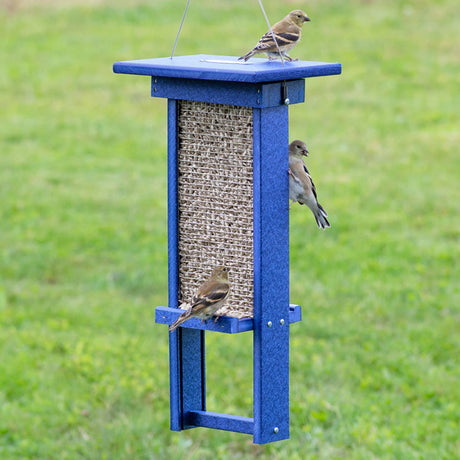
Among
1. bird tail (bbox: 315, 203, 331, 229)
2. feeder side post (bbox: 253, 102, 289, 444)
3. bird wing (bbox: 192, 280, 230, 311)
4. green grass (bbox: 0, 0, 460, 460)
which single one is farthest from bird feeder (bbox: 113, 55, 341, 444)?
green grass (bbox: 0, 0, 460, 460)

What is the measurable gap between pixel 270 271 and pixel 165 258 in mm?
4875

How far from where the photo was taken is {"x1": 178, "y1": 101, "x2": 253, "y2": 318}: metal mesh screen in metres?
3.73

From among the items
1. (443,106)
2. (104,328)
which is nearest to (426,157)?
(443,106)

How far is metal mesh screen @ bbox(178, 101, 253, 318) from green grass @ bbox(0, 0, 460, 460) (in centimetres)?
190

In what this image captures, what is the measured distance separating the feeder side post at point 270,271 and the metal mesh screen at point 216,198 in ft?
0.32

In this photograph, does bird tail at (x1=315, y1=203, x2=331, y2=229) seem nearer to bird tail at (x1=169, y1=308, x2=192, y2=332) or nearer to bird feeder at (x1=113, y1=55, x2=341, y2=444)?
bird feeder at (x1=113, y1=55, x2=341, y2=444)

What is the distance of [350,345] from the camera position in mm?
6801

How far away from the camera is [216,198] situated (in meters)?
3.84

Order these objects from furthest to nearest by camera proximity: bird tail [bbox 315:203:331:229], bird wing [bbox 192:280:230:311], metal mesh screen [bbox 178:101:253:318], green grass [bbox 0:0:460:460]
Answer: green grass [bbox 0:0:460:460] < bird tail [bbox 315:203:331:229] < metal mesh screen [bbox 178:101:253:318] < bird wing [bbox 192:280:230:311]

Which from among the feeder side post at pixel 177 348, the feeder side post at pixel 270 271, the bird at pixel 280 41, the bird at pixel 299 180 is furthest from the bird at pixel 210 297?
the bird at pixel 280 41

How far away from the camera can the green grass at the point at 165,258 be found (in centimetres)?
579

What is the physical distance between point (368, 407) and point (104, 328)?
2.17m

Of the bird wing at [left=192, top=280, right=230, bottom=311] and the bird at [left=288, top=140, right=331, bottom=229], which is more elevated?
the bird at [left=288, top=140, right=331, bottom=229]

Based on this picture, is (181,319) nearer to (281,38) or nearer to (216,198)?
(216,198)
